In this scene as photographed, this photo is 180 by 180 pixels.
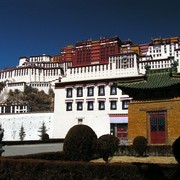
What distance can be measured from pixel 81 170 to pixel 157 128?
50.6 feet

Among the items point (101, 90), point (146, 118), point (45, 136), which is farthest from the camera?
point (101, 90)

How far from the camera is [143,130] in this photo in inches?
940

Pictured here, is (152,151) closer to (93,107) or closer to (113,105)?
(113,105)

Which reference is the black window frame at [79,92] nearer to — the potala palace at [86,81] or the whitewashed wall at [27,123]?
the potala palace at [86,81]

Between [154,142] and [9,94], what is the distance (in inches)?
3742

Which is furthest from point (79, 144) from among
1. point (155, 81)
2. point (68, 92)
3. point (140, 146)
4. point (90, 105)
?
point (68, 92)

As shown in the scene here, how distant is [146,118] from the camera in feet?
79.0

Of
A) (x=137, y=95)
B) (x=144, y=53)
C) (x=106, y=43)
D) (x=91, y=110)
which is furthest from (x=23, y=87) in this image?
(x=137, y=95)

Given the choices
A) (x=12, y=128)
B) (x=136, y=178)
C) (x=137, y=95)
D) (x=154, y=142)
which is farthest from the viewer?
(x=12, y=128)

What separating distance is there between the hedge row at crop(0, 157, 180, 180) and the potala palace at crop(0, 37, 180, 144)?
19713mm

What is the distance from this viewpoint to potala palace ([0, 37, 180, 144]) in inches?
1740

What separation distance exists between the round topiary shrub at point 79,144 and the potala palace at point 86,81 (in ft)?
51.0

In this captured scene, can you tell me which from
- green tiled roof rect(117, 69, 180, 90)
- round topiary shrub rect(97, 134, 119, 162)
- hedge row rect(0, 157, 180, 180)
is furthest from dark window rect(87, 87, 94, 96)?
hedge row rect(0, 157, 180, 180)

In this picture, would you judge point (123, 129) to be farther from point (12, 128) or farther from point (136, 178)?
point (136, 178)
